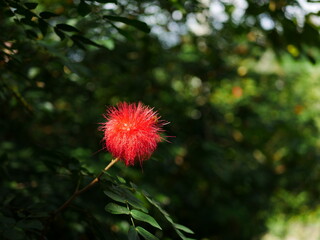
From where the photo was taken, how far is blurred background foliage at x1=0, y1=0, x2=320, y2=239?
1.98 meters

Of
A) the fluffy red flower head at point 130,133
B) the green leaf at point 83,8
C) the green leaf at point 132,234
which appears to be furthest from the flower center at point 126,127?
the green leaf at point 83,8

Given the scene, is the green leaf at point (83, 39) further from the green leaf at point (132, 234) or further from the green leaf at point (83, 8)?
the green leaf at point (132, 234)

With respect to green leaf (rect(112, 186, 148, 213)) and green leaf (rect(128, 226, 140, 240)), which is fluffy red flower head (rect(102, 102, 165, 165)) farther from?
green leaf (rect(128, 226, 140, 240))

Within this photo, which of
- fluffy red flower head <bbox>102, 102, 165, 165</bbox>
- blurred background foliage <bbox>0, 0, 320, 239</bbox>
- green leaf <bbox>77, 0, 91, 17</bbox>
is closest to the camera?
fluffy red flower head <bbox>102, 102, 165, 165</bbox>

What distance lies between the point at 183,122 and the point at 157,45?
87 centimetres

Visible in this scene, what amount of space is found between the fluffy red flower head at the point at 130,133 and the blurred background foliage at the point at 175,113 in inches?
5.5

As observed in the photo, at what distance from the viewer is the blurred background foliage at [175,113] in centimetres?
198

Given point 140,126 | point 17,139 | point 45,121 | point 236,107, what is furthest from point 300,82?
point 140,126

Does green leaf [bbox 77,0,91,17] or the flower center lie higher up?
green leaf [bbox 77,0,91,17]

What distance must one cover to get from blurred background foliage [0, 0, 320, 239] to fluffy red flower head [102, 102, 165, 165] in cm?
14

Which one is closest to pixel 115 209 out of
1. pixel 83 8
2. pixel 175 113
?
pixel 83 8

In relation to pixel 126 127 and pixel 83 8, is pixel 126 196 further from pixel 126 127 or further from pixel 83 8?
pixel 83 8

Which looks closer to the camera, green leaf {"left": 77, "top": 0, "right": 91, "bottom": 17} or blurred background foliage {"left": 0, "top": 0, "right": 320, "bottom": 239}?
green leaf {"left": 77, "top": 0, "right": 91, "bottom": 17}

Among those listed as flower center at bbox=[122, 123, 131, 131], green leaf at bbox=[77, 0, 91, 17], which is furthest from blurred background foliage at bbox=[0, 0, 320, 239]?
flower center at bbox=[122, 123, 131, 131]
